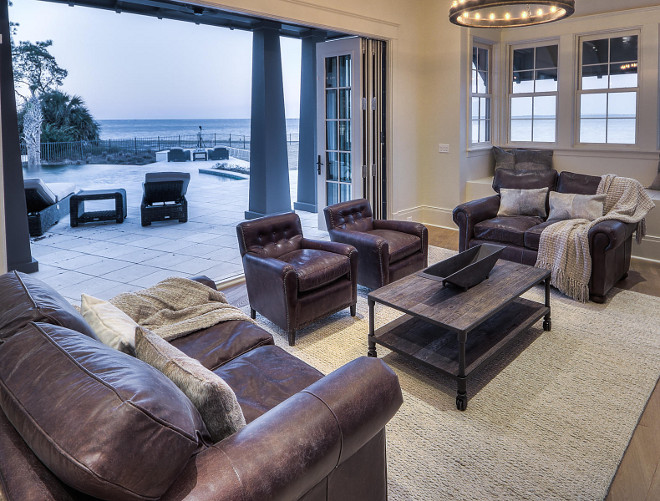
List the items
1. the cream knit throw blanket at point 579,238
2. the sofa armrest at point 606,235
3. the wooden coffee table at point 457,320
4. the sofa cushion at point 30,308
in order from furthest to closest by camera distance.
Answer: the cream knit throw blanket at point 579,238 < the sofa armrest at point 606,235 < the wooden coffee table at point 457,320 < the sofa cushion at point 30,308

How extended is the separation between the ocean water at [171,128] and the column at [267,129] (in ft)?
14.2

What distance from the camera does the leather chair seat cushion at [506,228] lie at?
4.62m

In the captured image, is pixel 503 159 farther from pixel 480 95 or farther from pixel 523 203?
pixel 523 203

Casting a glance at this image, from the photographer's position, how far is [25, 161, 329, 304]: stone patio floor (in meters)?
5.09

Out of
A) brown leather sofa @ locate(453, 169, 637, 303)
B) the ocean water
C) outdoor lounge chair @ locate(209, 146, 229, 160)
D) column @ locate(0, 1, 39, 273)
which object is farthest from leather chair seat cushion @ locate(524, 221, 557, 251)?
outdoor lounge chair @ locate(209, 146, 229, 160)

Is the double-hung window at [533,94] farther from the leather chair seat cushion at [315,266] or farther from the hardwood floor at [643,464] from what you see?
the hardwood floor at [643,464]

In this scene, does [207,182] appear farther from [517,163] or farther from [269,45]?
[517,163]

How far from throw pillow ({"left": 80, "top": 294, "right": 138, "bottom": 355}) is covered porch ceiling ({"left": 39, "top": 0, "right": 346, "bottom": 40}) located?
13.3 feet

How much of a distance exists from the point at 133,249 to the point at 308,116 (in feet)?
11.1

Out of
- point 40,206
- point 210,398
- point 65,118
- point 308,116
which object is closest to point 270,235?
point 210,398

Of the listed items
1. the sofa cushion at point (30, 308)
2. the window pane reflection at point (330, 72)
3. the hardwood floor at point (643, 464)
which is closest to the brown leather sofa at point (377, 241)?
the hardwood floor at point (643, 464)

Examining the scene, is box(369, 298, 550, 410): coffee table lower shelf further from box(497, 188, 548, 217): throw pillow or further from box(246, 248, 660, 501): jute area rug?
box(497, 188, 548, 217): throw pillow

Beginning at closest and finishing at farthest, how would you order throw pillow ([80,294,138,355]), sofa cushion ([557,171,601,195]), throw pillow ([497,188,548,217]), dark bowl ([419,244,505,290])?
throw pillow ([80,294,138,355])
dark bowl ([419,244,505,290])
sofa cushion ([557,171,601,195])
throw pillow ([497,188,548,217])

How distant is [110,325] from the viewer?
185cm
